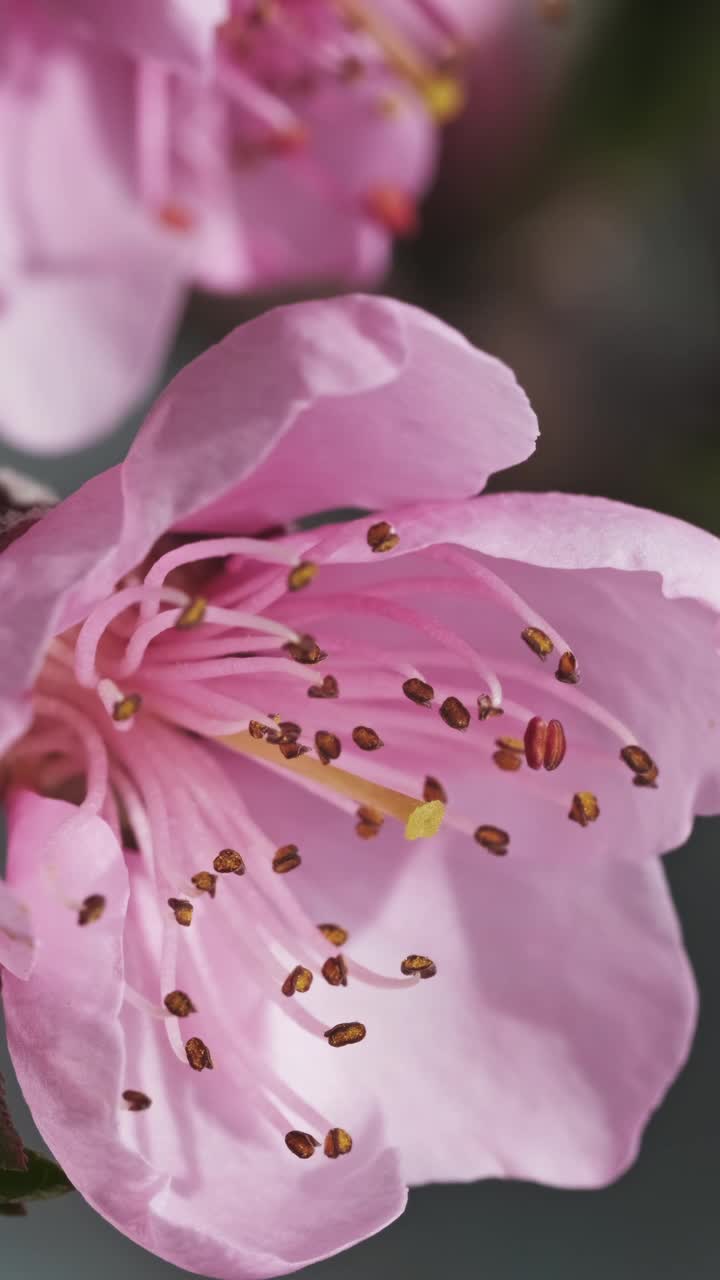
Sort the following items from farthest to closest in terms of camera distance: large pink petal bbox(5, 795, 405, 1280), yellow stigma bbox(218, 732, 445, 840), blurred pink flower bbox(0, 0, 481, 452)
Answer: blurred pink flower bbox(0, 0, 481, 452), yellow stigma bbox(218, 732, 445, 840), large pink petal bbox(5, 795, 405, 1280)

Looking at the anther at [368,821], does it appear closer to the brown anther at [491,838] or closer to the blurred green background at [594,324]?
the brown anther at [491,838]

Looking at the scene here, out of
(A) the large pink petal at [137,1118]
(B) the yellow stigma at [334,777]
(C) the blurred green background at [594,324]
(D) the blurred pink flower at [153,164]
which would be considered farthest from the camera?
(C) the blurred green background at [594,324]

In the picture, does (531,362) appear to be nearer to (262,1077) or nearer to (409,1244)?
(409,1244)

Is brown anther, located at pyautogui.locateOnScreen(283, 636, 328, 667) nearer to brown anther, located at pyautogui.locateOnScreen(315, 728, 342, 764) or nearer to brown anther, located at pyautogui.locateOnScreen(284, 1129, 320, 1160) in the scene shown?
brown anther, located at pyautogui.locateOnScreen(315, 728, 342, 764)

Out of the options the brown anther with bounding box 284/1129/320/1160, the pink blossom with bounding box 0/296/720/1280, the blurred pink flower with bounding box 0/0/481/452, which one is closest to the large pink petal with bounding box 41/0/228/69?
the blurred pink flower with bounding box 0/0/481/452

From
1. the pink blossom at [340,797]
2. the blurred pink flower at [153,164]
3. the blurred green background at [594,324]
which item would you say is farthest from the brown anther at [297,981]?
the blurred green background at [594,324]

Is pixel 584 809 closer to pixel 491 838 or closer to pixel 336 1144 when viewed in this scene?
pixel 491 838
